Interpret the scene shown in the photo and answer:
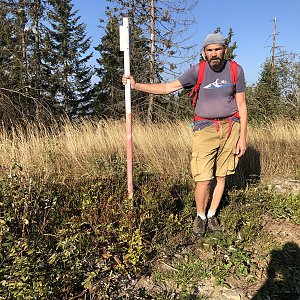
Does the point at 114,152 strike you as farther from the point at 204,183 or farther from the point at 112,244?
the point at 112,244

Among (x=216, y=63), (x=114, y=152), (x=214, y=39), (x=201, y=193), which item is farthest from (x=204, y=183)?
(x=114, y=152)

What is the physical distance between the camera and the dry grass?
4.65 metres

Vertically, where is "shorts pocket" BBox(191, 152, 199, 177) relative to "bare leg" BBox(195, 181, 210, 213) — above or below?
above

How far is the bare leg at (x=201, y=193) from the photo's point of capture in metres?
3.24

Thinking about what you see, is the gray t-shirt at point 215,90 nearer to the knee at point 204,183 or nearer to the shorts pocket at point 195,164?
the shorts pocket at point 195,164

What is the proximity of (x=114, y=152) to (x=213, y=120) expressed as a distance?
2.79 meters

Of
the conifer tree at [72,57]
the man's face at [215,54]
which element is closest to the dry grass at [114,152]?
the man's face at [215,54]

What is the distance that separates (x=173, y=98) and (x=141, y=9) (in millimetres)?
4287

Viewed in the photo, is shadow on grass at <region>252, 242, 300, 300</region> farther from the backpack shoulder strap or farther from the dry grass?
the dry grass

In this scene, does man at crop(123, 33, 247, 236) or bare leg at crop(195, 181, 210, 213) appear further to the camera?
bare leg at crop(195, 181, 210, 213)

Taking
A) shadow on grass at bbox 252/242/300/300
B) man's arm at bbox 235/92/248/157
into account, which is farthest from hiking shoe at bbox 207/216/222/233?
man's arm at bbox 235/92/248/157

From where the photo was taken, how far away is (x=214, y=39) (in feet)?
9.51

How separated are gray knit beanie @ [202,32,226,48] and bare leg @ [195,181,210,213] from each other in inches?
54.2

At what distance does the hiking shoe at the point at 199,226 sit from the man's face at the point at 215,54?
Answer: 162 centimetres
